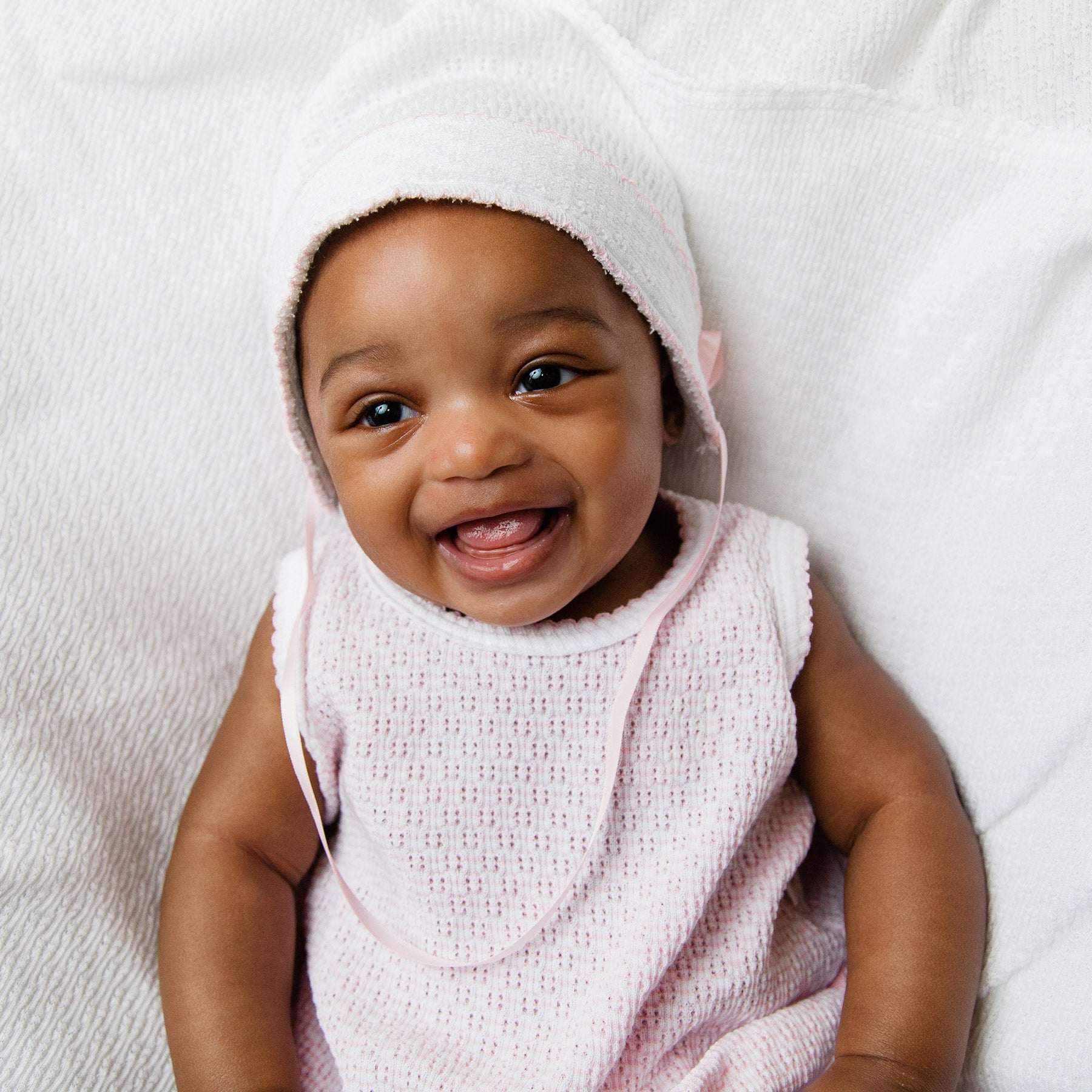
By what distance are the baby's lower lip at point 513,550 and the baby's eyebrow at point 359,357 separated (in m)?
0.17

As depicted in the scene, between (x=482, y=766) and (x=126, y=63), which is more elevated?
(x=126, y=63)

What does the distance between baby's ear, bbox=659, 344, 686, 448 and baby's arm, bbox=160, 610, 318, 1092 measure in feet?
1.59

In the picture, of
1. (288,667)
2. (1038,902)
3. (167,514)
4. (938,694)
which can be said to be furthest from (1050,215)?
(167,514)

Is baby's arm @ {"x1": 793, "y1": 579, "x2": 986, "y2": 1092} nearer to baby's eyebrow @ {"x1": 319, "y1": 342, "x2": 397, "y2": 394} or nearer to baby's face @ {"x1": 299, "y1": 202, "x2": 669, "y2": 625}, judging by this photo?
baby's face @ {"x1": 299, "y1": 202, "x2": 669, "y2": 625}

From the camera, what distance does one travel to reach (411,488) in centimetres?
102

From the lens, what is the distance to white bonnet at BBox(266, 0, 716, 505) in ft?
3.29

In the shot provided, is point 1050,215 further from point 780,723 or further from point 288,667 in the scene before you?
point 288,667

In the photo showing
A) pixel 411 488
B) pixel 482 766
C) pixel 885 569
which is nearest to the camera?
pixel 411 488

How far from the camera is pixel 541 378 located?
102 cm

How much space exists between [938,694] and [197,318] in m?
0.93

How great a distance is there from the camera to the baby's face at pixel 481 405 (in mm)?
978

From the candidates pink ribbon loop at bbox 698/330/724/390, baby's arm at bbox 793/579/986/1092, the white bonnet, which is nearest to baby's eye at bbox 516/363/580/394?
the white bonnet

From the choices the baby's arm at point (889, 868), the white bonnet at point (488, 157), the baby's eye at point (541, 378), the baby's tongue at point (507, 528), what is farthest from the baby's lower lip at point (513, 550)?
the baby's arm at point (889, 868)

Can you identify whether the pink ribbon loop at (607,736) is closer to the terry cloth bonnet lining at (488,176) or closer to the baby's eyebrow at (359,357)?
the terry cloth bonnet lining at (488,176)
